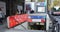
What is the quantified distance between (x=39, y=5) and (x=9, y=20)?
635 mm

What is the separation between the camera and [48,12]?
3.44 metres

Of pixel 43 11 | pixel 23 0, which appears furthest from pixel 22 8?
pixel 43 11

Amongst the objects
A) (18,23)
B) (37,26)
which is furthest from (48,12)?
(18,23)

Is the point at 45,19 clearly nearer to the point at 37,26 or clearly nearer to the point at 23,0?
the point at 37,26

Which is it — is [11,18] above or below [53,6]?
below

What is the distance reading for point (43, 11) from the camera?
3438 mm

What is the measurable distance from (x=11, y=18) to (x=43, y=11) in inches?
24.4

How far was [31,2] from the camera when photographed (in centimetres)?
345

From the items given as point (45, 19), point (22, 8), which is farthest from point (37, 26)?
point (22, 8)

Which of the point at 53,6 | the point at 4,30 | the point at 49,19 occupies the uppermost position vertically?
the point at 53,6

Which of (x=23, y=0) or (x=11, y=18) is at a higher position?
(x=23, y=0)

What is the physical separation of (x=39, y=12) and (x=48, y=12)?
170 mm

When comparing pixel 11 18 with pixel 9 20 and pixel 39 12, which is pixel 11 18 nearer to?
pixel 9 20

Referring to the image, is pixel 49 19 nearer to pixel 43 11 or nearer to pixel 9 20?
pixel 43 11
